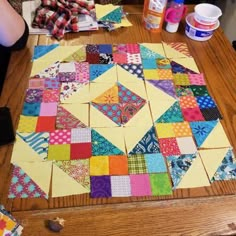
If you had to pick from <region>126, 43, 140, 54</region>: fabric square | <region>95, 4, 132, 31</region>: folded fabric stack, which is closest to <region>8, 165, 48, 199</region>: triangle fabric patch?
<region>126, 43, 140, 54</region>: fabric square

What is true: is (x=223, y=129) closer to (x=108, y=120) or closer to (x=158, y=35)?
(x=108, y=120)

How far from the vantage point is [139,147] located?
71 centimetres

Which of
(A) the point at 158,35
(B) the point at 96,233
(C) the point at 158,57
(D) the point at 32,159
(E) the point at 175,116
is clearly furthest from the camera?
(A) the point at 158,35

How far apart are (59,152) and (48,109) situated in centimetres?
15

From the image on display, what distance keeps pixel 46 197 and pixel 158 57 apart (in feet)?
1.91

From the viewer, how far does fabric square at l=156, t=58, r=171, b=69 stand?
930 mm

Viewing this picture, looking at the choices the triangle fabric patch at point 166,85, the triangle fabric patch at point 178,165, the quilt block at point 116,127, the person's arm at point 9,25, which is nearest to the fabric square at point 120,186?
the quilt block at point 116,127

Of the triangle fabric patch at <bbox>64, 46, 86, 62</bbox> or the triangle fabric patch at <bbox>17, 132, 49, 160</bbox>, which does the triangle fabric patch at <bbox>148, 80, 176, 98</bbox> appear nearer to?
the triangle fabric patch at <bbox>64, 46, 86, 62</bbox>

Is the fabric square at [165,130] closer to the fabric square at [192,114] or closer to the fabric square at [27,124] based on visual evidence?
the fabric square at [192,114]

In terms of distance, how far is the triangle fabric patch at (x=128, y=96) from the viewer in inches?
32.3

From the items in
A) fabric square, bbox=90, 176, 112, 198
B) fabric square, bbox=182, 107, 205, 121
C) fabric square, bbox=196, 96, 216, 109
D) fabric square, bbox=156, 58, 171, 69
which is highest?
fabric square, bbox=156, 58, 171, 69

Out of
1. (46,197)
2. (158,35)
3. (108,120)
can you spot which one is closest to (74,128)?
(108,120)

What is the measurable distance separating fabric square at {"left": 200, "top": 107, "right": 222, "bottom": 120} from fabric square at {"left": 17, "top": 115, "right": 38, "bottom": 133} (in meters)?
0.45

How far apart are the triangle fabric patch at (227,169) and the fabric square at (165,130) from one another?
0.14 metres
